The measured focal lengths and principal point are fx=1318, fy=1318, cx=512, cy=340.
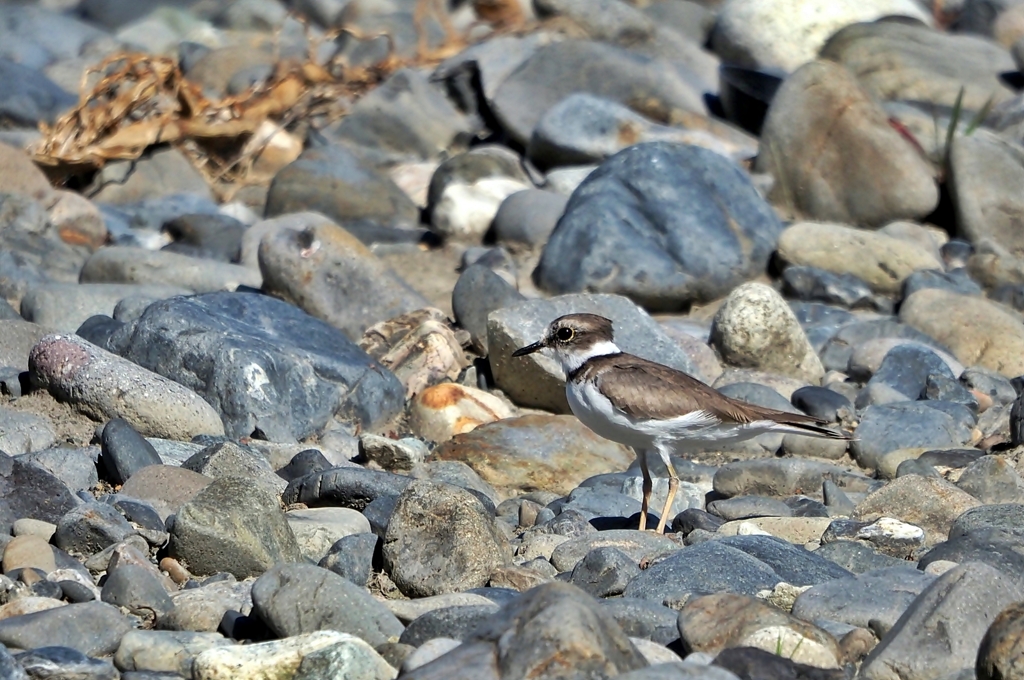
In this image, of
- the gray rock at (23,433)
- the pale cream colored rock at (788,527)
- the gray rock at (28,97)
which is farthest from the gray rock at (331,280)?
the gray rock at (28,97)

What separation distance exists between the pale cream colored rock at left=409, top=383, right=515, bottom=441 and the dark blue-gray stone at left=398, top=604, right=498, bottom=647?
366 centimetres

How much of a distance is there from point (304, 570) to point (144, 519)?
133 centimetres

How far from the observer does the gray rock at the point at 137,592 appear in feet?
15.8

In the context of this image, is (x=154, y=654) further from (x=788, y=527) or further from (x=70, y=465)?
(x=788, y=527)

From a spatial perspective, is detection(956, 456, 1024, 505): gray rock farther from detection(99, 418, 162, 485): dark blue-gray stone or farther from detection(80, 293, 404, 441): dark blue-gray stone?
detection(99, 418, 162, 485): dark blue-gray stone

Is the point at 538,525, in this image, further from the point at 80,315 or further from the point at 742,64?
the point at 742,64

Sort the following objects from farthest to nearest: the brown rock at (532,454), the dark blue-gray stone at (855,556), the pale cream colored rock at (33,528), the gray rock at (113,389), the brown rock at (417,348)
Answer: the brown rock at (417,348) → the brown rock at (532,454) → the gray rock at (113,389) → the dark blue-gray stone at (855,556) → the pale cream colored rock at (33,528)

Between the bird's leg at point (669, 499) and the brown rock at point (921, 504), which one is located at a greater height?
the bird's leg at point (669, 499)

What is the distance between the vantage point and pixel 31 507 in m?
5.62

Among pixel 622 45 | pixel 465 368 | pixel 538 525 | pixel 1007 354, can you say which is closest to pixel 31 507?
pixel 538 525

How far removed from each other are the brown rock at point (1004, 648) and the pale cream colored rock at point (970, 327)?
20.0 feet

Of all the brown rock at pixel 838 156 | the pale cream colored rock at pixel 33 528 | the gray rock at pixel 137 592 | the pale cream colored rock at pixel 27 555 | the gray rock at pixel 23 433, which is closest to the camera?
the gray rock at pixel 137 592

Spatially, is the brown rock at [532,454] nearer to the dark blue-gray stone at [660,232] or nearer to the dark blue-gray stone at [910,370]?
the dark blue-gray stone at [910,370]

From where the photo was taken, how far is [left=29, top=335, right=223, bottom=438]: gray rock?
702cm
